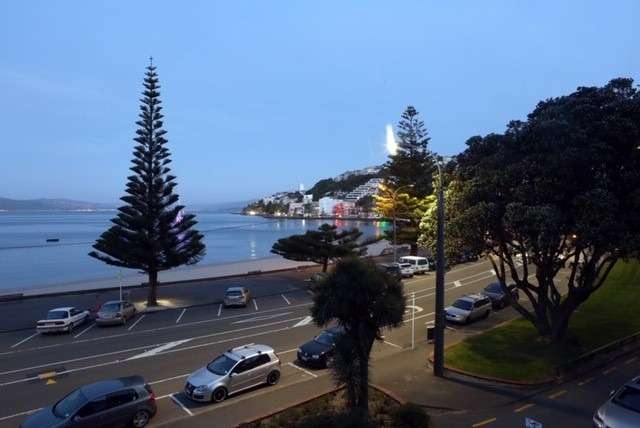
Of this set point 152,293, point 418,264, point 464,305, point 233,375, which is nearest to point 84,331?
point 152,293

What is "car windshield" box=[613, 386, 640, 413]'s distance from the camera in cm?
991

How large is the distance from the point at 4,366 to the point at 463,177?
1760cm

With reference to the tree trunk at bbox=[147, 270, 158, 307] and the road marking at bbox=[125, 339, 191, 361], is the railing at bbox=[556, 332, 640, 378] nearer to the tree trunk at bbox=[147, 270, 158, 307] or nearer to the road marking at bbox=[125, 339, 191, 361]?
the road marking at bbox=[125, 339, 191, 361]

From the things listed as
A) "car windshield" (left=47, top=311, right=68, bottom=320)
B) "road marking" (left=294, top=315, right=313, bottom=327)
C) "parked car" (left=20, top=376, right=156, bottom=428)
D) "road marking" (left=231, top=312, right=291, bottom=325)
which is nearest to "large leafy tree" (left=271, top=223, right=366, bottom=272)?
"road marking" (left=231, top=312, right=291, bottom=325)

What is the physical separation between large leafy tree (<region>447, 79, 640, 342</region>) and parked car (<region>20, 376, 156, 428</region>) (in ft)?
34.5

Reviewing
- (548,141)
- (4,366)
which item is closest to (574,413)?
(548,141)

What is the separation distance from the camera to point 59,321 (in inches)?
854

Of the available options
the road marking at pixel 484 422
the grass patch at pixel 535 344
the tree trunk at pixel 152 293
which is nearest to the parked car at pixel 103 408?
Answer: the road marking at pixel 484 422

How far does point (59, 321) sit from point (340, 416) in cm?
1754

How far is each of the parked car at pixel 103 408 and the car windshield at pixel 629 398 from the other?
10.8m

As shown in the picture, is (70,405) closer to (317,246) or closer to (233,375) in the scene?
(233,375)

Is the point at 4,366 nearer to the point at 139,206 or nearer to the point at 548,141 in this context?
the point at 139,206

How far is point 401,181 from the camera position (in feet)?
163

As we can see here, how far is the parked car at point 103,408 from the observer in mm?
10461
